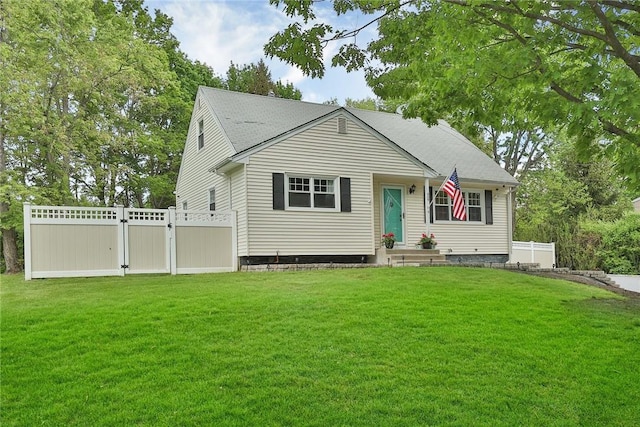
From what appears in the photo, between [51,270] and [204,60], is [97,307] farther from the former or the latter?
[204,60]

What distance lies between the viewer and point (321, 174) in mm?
12992

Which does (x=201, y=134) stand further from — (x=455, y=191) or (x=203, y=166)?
(x=455, y=191)

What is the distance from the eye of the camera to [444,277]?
980 cm

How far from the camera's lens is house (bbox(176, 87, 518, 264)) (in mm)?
12344

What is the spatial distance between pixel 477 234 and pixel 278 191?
799 centimetres

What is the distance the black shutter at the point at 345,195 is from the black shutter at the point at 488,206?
6136 mm

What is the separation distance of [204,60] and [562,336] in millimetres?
28858

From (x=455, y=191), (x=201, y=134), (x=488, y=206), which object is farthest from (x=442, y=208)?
(x=201, y=134)

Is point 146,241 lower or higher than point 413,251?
higher

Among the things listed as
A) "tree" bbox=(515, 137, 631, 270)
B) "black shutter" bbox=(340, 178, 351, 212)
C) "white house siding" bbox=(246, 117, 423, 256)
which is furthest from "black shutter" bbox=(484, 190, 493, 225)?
"black shutter" bbox=(340, 178, 351, 212)

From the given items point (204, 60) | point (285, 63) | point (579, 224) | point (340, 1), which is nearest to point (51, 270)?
point (285, 63)

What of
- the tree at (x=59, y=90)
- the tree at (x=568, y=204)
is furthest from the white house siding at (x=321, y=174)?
the tree at (x=568, y=204)

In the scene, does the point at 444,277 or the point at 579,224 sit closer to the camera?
the point at 444,277

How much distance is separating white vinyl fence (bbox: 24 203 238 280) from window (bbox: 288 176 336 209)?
2242 millimetres
